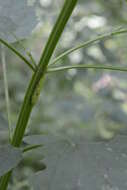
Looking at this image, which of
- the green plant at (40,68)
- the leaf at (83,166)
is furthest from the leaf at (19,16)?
the leaf at (83,166)

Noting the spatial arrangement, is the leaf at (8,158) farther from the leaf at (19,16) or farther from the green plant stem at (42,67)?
the leaf at (19,16)

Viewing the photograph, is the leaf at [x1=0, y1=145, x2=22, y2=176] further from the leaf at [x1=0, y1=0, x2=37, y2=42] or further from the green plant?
the leaf at [x1=0, y1=0, x2=37, y2=42]

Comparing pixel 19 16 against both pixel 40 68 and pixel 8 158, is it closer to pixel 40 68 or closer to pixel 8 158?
pixel 40 68

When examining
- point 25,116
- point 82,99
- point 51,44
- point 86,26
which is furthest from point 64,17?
point 82,99

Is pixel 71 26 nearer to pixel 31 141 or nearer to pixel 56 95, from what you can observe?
pixel 56 95

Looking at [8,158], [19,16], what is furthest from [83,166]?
[19,16]

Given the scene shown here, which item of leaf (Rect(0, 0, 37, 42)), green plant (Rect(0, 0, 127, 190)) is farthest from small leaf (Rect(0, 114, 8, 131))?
leaf (Rect(0, 0, 37, 42))
